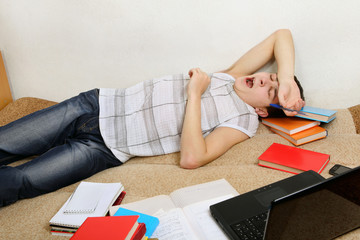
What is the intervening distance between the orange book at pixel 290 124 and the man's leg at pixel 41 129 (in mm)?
918

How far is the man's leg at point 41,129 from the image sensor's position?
137cm

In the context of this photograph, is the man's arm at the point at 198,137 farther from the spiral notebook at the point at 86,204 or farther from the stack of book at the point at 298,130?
the spiral notebook at the point at 86,204

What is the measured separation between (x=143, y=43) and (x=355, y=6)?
1180 mm

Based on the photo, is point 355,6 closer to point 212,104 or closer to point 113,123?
point 212,104

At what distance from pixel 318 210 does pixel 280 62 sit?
1004 millimetres

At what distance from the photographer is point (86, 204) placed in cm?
102

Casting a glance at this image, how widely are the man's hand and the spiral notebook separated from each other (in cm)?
84

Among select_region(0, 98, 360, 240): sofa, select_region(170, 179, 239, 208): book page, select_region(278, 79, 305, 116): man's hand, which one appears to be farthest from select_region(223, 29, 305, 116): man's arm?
select_region(170, 179, 239, 208): book page

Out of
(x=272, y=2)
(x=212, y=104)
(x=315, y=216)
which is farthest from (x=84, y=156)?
(x=272, y=2)

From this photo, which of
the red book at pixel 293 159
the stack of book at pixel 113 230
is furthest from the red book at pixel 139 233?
the red book at pixel 293 159

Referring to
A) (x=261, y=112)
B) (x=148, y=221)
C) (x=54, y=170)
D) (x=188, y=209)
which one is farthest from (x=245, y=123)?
(x=54, y=170)

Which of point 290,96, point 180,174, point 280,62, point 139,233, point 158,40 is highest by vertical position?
point 158,40

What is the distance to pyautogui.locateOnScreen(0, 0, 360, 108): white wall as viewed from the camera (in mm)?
1593

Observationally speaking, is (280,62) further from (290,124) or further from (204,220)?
(204,220)
